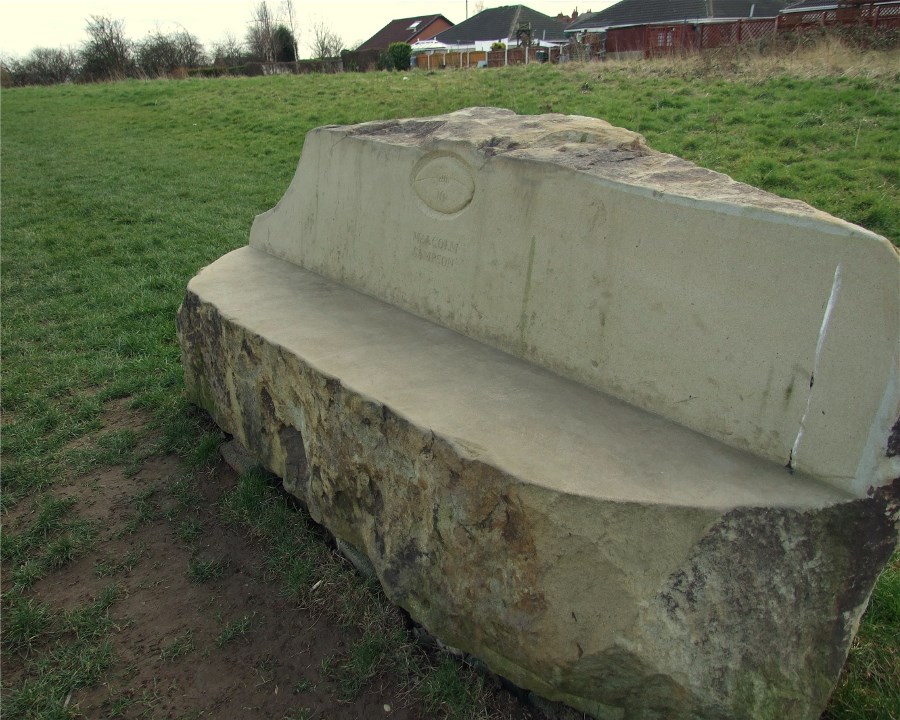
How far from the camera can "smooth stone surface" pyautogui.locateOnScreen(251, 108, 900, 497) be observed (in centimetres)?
193

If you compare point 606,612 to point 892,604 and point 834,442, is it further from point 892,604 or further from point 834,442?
point 892,604

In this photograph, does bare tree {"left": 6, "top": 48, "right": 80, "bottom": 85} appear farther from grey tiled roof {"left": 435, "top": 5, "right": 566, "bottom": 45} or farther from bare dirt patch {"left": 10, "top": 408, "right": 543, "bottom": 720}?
bare dirt patch {"left": 10, "top": 408, "right": 543, "bottom": 720}

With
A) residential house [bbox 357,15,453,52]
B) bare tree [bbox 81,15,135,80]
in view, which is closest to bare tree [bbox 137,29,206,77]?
bare tree [bbox 81,15,135,80]

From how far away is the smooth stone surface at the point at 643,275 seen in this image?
1.93m

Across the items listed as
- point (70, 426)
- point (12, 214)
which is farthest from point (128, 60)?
point (70, 426)

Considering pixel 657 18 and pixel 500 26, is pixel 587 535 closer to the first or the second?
pixel 657 18

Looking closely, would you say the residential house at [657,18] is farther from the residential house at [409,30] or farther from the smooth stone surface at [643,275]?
the smooth stone surface at [643,275]

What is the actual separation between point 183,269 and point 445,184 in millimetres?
4047

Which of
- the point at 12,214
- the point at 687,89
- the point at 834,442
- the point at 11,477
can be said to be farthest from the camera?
the point at 687,89

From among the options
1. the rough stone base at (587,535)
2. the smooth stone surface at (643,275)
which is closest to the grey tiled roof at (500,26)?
the smooth stone surface at (643,275)

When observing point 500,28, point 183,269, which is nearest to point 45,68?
point 500,28

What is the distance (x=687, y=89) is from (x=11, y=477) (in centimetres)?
865

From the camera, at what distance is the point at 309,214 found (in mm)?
3775

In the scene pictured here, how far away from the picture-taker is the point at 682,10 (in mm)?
25016
